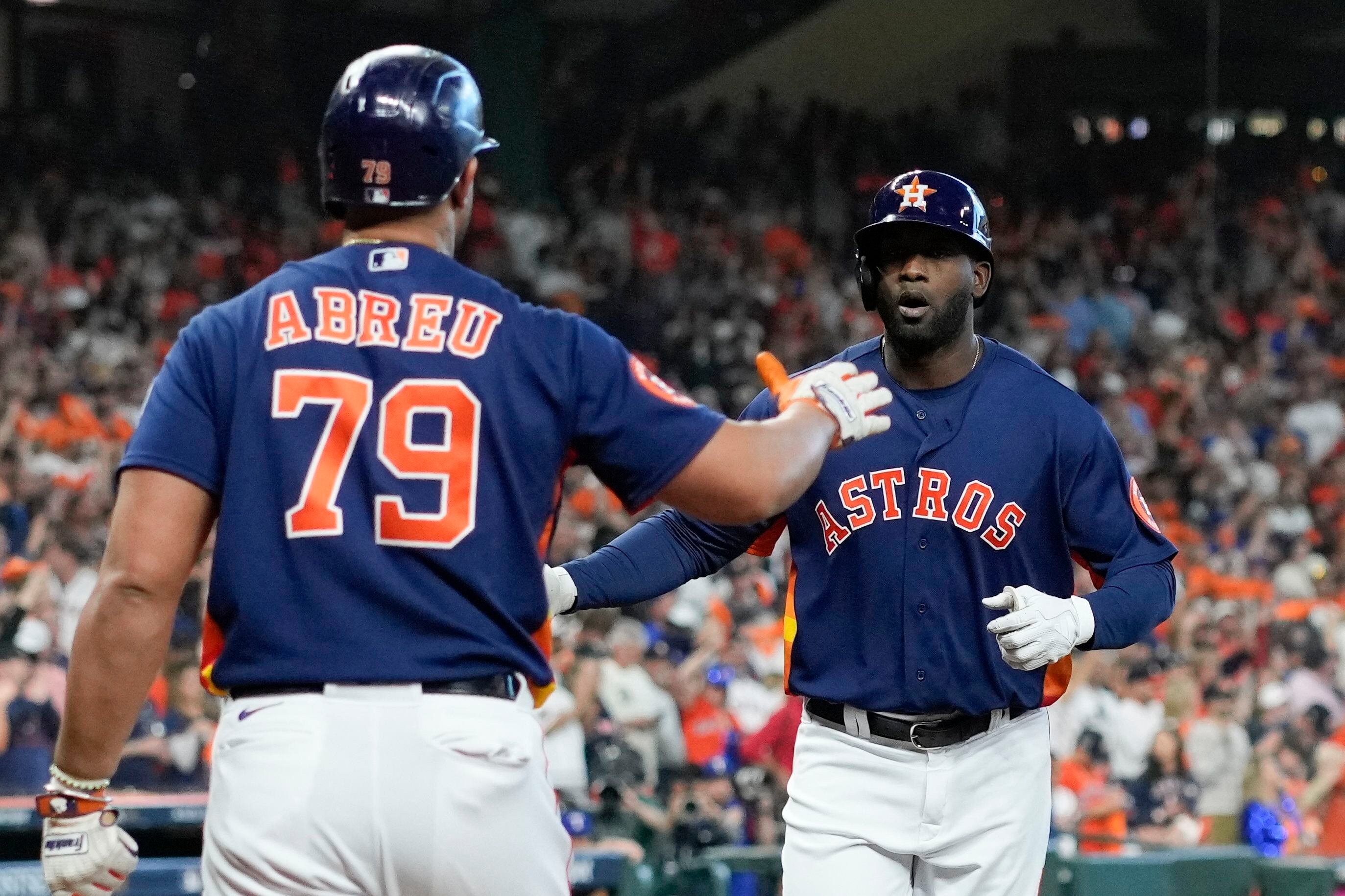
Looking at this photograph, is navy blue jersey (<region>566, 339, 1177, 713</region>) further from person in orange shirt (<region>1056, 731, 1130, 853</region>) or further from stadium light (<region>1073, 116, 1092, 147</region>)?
stadium light (<region>1073, 116, 1092, 147</region>)

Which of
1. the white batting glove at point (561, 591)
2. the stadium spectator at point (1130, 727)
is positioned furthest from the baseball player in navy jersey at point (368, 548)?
the stadium spectator at point (1130, 727)

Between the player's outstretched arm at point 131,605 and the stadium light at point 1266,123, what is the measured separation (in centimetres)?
1679

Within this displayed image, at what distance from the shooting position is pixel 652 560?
3676mm

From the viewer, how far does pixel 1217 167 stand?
17.7 m

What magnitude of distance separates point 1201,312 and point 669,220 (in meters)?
5.11

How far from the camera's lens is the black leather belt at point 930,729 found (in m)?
3.55

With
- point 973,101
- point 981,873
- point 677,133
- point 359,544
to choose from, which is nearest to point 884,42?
point 973,101

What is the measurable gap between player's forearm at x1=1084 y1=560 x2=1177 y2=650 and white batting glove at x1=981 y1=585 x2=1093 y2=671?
0.24 feet

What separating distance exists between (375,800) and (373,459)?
1.47 ft

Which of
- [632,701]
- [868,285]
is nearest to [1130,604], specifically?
[868,285]

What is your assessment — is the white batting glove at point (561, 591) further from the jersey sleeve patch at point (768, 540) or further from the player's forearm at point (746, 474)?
the player's forearm at point (746, 474)

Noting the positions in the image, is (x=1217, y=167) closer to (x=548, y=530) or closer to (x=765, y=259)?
(x=765, y=259)

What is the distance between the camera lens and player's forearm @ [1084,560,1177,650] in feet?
11.4

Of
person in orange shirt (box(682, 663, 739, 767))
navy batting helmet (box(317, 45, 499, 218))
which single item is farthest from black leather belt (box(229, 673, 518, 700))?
person in orange shirt (box(682, 663, 739, 767))
